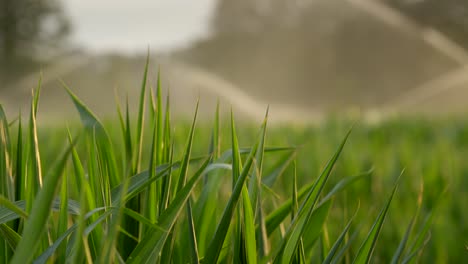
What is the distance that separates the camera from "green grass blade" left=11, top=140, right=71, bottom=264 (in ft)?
1.27

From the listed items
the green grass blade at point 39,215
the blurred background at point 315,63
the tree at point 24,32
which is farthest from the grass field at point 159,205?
the tree at point 24,32

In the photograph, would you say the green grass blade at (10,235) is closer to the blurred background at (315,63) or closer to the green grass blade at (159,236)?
the green grass blade at (159,236)

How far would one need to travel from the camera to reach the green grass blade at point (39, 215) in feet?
1.27

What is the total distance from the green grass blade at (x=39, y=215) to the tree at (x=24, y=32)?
858 inches

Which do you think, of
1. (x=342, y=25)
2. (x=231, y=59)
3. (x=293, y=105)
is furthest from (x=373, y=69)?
(x=231, y=59)

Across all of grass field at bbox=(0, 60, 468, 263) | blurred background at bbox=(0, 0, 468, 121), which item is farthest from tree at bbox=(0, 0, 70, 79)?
grass field at bbox=(0, 60, 468, 263)

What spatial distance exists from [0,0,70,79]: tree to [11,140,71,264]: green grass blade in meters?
21.8

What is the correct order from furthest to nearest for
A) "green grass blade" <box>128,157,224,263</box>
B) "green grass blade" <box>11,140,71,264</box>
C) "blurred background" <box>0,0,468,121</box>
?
"blurred background" <box>0,0,468,121</box>
"green grass blade" <box>128,157,224,263</box>
"green grass blade" <box>11,140,71,264</box>

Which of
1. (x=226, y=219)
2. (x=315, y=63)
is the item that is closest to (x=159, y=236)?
(x=226, y=219)

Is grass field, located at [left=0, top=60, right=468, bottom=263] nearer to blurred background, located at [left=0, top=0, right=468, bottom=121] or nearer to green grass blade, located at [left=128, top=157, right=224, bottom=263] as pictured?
green grass blade, located at [left=128, top=157, right=224, bottom=263]

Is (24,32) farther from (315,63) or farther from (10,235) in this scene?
(10,235)

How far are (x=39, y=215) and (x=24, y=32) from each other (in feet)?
74.4

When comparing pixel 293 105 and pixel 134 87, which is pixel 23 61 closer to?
pixel 134 87

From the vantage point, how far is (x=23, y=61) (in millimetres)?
21000
